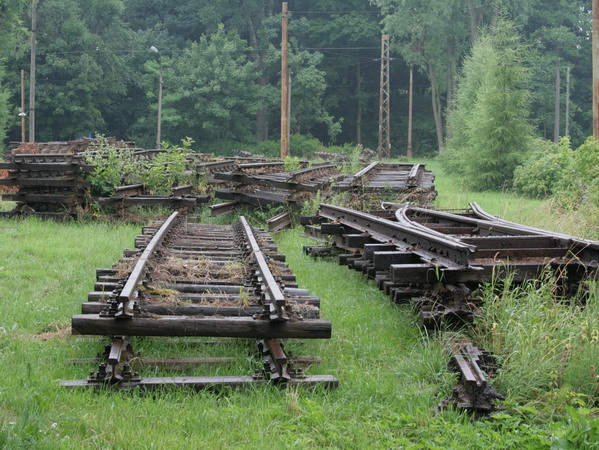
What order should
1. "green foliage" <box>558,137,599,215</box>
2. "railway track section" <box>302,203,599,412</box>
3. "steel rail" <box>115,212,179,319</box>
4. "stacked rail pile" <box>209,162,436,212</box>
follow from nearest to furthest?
"railway track section" <box>302,203,599,412</box>
"steel rail" <box>115,212,179,319</box>
"green foliage" <box>558,137,599,215</box>
"stacked rail pile" <box>209,162,436,212</box>

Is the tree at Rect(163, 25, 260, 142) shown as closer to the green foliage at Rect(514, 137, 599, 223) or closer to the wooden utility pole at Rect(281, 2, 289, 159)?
the wooden utility pole at Rect(281, 2, 289, 159)

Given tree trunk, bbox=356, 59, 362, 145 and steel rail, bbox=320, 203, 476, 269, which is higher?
tree trunk, bbox=356, 59, 362, 145

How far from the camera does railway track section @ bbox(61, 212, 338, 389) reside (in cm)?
493

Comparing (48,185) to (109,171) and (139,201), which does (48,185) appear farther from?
(139,201)

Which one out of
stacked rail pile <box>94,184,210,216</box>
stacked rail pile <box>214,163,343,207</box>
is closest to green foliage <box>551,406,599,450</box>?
stacked rail pile <box>214,163,343,207</box>

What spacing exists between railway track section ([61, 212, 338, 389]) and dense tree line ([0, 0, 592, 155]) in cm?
4308

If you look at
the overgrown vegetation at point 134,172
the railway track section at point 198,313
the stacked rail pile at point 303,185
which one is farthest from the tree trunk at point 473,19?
the railway track section at point 198,313

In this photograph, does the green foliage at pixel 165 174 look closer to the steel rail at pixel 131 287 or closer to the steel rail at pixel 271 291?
the steel rail at pixel 131 287

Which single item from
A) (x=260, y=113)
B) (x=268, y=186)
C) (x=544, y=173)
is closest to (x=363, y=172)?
(x=268, y=186)

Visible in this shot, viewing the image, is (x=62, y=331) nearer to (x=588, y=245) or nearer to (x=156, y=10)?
(x=588, y=245)

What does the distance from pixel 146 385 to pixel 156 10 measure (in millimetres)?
71079

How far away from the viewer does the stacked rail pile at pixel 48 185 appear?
592 inches

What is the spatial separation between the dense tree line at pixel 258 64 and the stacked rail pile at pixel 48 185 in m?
33.5

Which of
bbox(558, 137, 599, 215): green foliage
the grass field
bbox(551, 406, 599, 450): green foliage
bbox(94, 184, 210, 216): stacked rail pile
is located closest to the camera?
bbox(551, 406, 599, 450): green foliage
